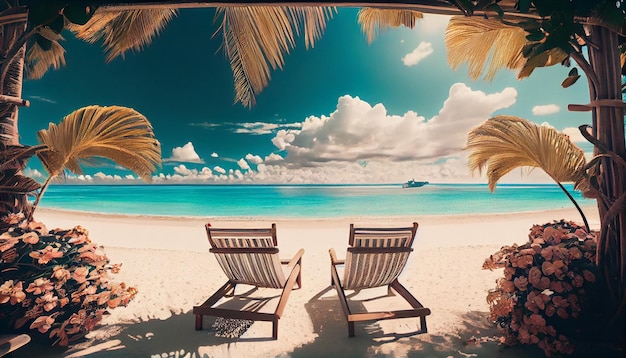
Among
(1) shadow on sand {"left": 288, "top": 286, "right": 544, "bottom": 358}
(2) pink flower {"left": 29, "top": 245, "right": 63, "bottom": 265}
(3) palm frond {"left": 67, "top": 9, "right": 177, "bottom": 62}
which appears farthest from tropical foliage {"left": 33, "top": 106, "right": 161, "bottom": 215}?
(1) shadow on sand {"left": 288, "top": 286, "right": 544, "bottom": 358}

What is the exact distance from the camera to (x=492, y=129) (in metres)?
2.34

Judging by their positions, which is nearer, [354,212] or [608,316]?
[608,316]

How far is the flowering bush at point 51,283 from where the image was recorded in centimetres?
203

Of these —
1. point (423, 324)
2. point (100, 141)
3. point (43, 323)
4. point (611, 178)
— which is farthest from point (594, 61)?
point (43, 323)

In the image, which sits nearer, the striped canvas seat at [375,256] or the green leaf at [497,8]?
the green leaf at [497,8]

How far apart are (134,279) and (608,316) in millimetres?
4608

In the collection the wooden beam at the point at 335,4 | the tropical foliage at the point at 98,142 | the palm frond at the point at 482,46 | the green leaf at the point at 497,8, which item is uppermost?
the palm frond at the point at 482,46

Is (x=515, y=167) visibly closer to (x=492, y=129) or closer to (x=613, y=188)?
(x=492, y=129)

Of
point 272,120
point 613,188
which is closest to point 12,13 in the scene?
point 613,188

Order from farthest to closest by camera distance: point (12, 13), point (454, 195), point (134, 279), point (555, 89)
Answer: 1. point (454, 195)
2. point (555, 89)
3. point (134, 279)
4. point (12, 13)

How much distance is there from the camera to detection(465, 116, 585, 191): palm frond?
2.11m

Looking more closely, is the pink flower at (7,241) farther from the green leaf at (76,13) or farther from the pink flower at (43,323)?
the green leaf at (76,13)

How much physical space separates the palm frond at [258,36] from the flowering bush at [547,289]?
2587mm

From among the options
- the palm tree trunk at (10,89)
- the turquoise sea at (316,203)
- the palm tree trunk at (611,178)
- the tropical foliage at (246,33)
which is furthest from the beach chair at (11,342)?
the turquoise sea at (316,203)
